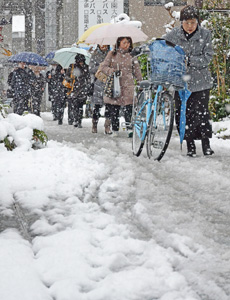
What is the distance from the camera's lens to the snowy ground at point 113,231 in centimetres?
236

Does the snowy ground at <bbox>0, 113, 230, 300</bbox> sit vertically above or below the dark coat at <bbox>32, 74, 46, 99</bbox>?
below

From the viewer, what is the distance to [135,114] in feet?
23.9

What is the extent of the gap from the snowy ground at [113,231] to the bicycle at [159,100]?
0.51 m

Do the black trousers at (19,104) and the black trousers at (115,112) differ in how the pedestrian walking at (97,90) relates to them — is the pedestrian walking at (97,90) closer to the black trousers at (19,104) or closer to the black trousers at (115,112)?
the black trousers at (115,112)

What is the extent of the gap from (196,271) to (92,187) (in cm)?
211

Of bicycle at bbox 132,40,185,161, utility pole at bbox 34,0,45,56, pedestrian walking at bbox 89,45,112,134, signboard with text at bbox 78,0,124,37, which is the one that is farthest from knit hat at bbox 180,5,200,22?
utility pole at bbox 34,0,45,56

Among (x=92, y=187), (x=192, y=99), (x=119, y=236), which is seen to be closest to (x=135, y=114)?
(x=192, y=99)

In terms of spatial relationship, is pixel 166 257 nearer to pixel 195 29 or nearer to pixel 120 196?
pixel 120 196

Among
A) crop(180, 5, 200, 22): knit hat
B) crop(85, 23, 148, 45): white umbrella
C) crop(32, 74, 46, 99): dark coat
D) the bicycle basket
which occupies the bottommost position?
crop(32, 74, 46, 99): dark coat

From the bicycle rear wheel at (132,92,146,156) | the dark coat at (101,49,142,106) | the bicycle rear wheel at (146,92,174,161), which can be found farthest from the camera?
the dark coat at (101,49,142,106)

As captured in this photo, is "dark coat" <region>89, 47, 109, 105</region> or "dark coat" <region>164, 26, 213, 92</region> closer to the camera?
"dark coat" <region>164, 26, 213, 92</region>

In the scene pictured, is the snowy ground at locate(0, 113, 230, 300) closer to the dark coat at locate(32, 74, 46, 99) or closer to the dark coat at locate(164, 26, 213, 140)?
the dark coat at locate(164, 26, 213, 140)

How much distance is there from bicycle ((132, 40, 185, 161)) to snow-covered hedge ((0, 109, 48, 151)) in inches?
51.6

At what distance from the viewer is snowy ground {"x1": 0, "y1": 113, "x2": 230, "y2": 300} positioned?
7.74ft
